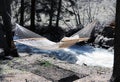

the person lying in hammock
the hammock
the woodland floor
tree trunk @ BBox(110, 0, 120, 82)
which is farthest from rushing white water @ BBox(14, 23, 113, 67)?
tree trunk @ BBox(110, 0, 120, 82)

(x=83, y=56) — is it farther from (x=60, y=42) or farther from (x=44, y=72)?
(x=44, y=72)

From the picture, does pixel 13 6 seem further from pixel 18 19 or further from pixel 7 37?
pixel 7 37

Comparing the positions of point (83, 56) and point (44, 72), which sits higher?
point (44, 72)

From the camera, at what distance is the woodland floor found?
5.93 m

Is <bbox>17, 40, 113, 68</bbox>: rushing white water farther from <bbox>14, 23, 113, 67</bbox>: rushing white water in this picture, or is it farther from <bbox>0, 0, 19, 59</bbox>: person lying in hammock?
<bbox>0, 0, 19, 59</bbox>: person lying in hammock

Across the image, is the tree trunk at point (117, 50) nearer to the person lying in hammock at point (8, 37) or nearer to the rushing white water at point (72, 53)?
the rushing white water at point (72, 53)

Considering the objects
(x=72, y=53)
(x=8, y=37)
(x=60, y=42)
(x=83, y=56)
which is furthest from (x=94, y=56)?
(x=8, y=37)

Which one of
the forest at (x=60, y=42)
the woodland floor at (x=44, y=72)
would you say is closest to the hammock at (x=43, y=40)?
the forest at (x=60, y=42)

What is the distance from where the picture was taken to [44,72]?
652cm

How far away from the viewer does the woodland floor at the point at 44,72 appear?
5.93 metres

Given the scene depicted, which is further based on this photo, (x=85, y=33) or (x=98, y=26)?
(x=98, y=26)

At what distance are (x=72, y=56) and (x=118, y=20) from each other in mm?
5724

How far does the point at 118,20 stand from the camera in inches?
183

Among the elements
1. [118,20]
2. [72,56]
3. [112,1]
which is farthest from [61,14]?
[118,20]
